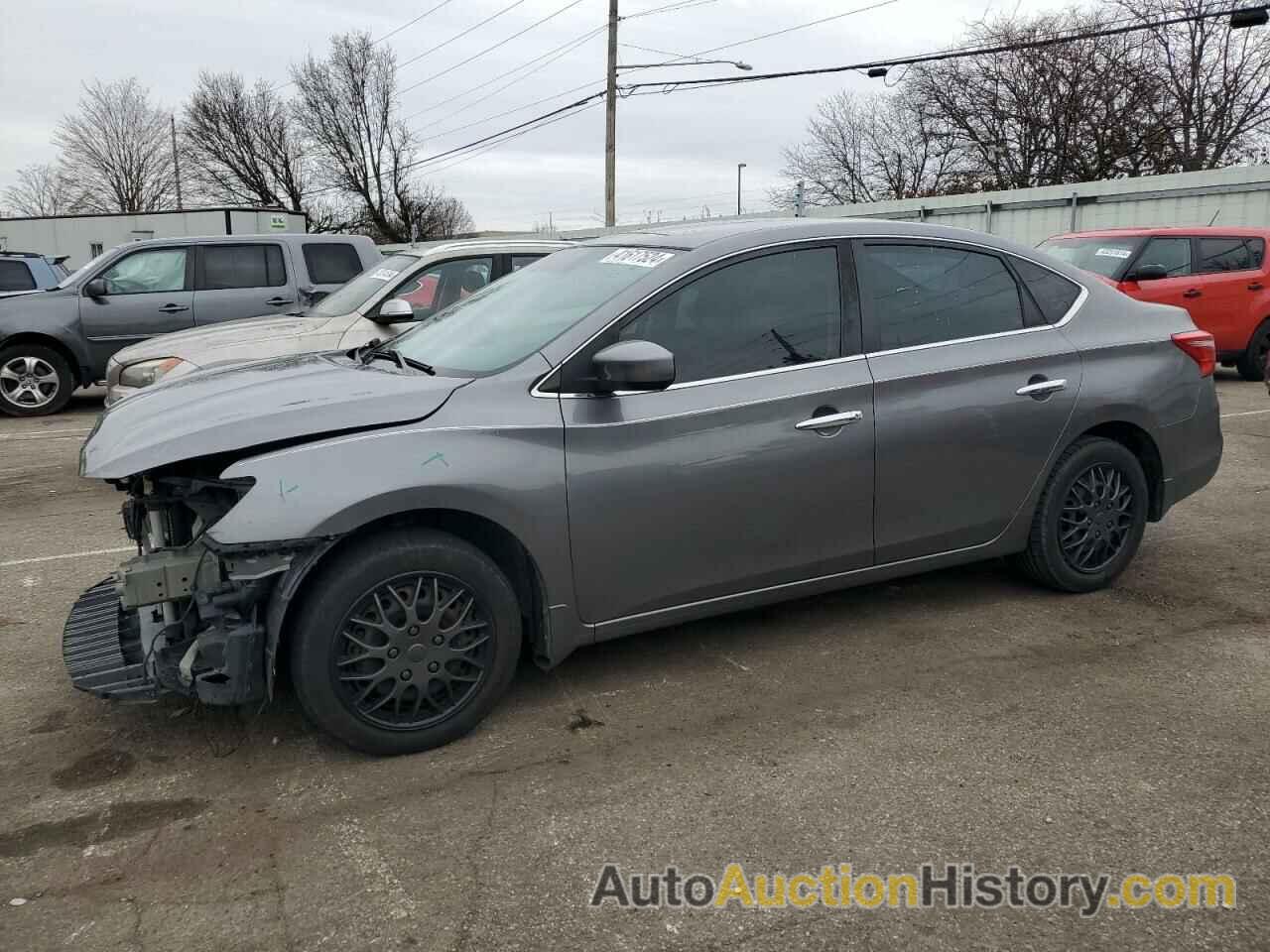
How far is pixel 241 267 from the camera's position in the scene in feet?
36.9

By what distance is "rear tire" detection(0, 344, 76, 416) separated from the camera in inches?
452

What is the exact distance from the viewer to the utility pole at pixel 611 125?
25.5 meters

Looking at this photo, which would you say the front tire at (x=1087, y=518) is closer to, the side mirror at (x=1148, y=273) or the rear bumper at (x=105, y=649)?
the rear bumper at (x=105, y=649)

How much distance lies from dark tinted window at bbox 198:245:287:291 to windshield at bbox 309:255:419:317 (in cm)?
343

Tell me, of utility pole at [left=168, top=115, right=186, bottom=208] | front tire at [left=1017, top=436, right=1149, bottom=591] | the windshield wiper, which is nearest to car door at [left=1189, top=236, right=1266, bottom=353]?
front tire at [left=1017, top=436, right=1149, bottom=591]

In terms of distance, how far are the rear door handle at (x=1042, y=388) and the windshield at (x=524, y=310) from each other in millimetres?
1643

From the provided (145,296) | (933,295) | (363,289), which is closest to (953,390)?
(933,295)

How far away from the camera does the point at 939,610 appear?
15.3 ft

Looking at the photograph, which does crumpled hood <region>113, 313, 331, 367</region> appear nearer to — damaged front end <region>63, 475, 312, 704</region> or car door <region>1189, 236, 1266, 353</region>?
damaged front end <region>63, 475, 312, 704</region>

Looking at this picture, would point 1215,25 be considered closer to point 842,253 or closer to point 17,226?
point 842,253

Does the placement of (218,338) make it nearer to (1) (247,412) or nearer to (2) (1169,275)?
(1) (247,412)

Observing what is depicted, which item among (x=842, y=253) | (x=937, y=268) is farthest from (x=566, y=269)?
(x=937, y=268)

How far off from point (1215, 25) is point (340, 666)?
38.3 m

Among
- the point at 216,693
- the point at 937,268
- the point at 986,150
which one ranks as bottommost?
the point at 216,693
